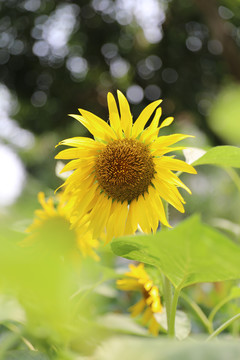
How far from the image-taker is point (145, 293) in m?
0.48

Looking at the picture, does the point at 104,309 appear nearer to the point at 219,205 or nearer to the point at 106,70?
the point at 219,205

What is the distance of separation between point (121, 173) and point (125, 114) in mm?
65

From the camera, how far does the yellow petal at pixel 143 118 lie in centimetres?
35

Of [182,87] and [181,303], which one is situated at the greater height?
[182,87]

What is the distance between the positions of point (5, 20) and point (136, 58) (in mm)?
1082

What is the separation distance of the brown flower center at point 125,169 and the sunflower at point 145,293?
88 millimetres

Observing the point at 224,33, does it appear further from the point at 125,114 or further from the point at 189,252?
the point at 189,252

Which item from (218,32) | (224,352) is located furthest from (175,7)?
(224,352)

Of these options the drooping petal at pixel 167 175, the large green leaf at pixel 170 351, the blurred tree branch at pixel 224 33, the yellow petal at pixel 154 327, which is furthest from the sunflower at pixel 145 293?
the blurred tree branch at pixel 224 33

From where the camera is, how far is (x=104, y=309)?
53 cm

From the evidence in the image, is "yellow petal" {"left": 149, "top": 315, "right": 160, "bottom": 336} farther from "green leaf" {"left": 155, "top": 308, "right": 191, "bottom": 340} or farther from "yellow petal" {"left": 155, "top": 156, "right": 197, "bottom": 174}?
"yellow petal" {"left": 155, "top": 156, "right": 197, "bottom": 174}

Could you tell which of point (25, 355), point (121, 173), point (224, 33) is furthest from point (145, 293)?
point (224, 33)

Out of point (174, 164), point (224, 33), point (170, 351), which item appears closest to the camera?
point (170, 351)

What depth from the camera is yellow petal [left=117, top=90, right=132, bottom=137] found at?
344 mm
